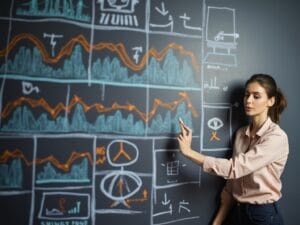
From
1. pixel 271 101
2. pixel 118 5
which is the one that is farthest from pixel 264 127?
pixel 118 5

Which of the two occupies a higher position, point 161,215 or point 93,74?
point 93,74

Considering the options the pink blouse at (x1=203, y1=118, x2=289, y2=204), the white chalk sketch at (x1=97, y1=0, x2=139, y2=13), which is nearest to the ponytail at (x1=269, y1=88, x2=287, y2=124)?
the pink blouse at (x1=203, y1=118, x2=289, y2=204)

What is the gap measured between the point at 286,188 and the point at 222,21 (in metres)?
1.20

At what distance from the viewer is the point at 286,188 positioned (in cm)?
207

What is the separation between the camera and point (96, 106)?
1.73m

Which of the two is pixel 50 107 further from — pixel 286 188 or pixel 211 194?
pixel 286 188

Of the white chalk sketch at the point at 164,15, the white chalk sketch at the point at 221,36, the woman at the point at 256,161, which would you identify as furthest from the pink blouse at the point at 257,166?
the white chalk sketch at the point at 164,15

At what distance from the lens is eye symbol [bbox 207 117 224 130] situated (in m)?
1.91

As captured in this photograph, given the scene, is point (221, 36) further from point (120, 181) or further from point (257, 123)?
point (120, 181)

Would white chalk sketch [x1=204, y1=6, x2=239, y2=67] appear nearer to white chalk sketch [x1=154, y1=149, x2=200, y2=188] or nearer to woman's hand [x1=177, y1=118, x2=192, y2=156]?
woman's hand [x1=177, y1=118, x2=192, y2=156]

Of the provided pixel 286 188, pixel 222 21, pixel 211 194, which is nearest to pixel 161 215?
pixel 211 194

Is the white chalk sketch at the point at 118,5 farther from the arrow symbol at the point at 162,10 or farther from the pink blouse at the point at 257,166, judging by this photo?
the pink blouse at the point at 257,166

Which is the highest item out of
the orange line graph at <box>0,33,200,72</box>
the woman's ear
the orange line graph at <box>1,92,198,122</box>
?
the orange line graph at <box>0,33,200,72</box>

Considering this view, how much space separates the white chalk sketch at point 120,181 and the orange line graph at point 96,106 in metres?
0.19
